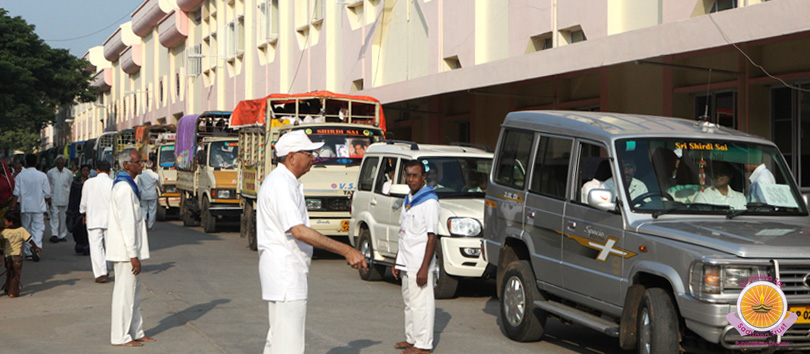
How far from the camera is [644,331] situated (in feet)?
22.9

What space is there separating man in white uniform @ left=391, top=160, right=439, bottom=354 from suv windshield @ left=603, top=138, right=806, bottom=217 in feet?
5.15

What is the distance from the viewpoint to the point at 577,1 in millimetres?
18844

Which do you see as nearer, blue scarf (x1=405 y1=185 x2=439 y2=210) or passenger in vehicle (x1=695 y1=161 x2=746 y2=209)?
passenger in vehicle (x1=695 y1=161 x2=746 y2=209)

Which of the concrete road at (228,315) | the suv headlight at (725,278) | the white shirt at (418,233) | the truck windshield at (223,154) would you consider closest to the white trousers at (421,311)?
the white shirt at (418,233)

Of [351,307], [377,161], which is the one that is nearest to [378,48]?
[377,161]

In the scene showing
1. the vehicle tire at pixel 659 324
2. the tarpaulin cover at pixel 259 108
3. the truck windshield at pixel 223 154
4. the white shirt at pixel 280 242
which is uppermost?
the tarpaulin cover at pixel 259 108

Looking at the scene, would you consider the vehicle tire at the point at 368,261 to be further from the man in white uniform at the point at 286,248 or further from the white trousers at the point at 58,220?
the white trousers at the point at 58,220

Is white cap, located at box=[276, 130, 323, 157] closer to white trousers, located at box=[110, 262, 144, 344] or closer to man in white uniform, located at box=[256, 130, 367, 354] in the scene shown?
man in white uniform, located at box=[256, 130, 367, 354]

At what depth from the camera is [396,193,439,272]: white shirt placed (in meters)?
8.32

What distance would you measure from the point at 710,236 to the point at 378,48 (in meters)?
22.7

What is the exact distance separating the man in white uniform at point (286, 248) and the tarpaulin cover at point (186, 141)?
66.3 feet

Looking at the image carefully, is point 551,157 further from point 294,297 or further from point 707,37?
point 707,37

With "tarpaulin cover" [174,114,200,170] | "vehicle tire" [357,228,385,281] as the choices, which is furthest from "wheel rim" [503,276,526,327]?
"tarpaulin cover" [174,114,200,170]

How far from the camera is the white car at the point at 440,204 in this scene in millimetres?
11633
